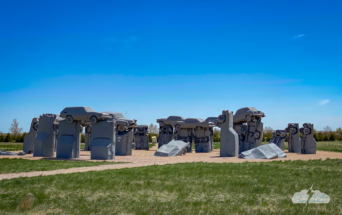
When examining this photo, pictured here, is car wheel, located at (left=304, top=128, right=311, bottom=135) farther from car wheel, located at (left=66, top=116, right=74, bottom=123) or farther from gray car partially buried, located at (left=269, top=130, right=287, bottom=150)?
car wheel, located at (left=66, top=116, right=74, bottom=123)

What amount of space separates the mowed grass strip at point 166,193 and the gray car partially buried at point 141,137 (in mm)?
18669

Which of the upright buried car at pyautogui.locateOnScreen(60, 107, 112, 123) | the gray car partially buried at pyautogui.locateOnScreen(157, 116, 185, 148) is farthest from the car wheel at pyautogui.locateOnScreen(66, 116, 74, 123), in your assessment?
the gray car partially buried at pyautogui.locateOnScreen(157, 116, 185, 148)

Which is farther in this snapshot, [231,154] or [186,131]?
[186,131]

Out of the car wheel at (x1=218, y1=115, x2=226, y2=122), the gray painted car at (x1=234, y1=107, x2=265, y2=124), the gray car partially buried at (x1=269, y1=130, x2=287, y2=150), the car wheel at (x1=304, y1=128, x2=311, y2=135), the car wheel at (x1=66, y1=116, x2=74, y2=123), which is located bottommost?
the gray car partially buried at (x1=269, y1=130, x2=287, y2=150)

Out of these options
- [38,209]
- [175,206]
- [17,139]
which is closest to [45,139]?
[38,209]

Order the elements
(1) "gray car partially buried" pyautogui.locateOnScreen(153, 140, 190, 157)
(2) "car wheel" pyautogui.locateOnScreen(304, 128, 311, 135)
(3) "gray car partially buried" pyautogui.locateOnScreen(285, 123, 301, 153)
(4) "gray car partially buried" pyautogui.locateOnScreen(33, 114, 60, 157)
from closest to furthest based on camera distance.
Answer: (4) "gray car partially buried" pyautogui.locateOnScreen(33, 114, 60, 157) → (1) "gray car partially buried" pyautogui.locateOnScreen(153, 140, 190, 157) → (2) "car wheel" pyautogui.locateOnScreen(304, 128, 311, 135) → (3) "gray car partially buried" pyautogui.locateOnScreen(285, 123, 301, 153)

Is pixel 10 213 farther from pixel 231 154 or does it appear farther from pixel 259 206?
pixel 231 154

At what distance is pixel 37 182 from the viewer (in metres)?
8.10

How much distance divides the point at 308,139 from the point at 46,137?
1825 cm

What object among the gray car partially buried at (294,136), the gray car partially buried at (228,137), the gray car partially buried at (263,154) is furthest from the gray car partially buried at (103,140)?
the gray car partially buried at (294,136)

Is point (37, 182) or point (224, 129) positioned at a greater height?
point (224, 129)

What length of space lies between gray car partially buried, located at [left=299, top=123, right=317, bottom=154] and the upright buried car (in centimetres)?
1454

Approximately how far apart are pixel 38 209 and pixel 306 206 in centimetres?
541

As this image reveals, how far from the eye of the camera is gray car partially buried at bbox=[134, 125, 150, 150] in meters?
28.8
